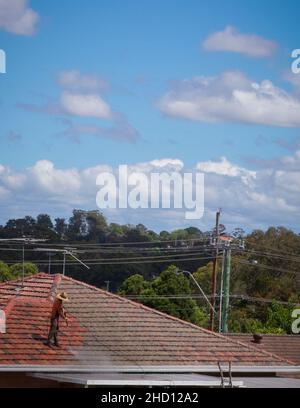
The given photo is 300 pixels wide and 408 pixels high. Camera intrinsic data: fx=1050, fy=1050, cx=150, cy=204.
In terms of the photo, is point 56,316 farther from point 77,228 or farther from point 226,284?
point 226,284

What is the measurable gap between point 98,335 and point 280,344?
10757 mm

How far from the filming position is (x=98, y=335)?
40.0ft

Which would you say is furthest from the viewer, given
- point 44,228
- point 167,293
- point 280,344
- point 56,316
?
point 167,293

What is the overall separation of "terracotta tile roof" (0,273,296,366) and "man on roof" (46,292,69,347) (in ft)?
0.40

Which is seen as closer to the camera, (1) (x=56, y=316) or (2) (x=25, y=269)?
(1) (x=56, y=316)

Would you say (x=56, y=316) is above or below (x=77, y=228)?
below

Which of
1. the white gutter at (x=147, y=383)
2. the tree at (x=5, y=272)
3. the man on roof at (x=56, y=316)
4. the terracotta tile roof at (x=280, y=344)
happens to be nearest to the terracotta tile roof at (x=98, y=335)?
the man on roof at (x=56, y=316)

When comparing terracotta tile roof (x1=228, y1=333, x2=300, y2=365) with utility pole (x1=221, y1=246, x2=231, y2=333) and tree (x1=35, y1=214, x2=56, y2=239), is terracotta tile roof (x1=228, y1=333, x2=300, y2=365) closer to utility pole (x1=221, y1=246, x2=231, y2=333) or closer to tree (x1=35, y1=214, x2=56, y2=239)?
utility pole (x1=221, y1=246, x2=231, y2=333)

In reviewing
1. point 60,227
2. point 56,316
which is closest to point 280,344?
point 60,227

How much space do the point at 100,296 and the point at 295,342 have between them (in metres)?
10.3

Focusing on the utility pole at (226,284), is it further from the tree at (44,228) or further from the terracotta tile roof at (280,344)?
the tree at (44,228)

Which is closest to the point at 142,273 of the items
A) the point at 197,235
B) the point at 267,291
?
the point at 197,235

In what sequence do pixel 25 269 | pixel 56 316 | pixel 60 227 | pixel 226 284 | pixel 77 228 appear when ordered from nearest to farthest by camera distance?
pixel 56 316 → pixel 60 227 → pixel 77 228 → pixel 25 269 → pixel 226 284
